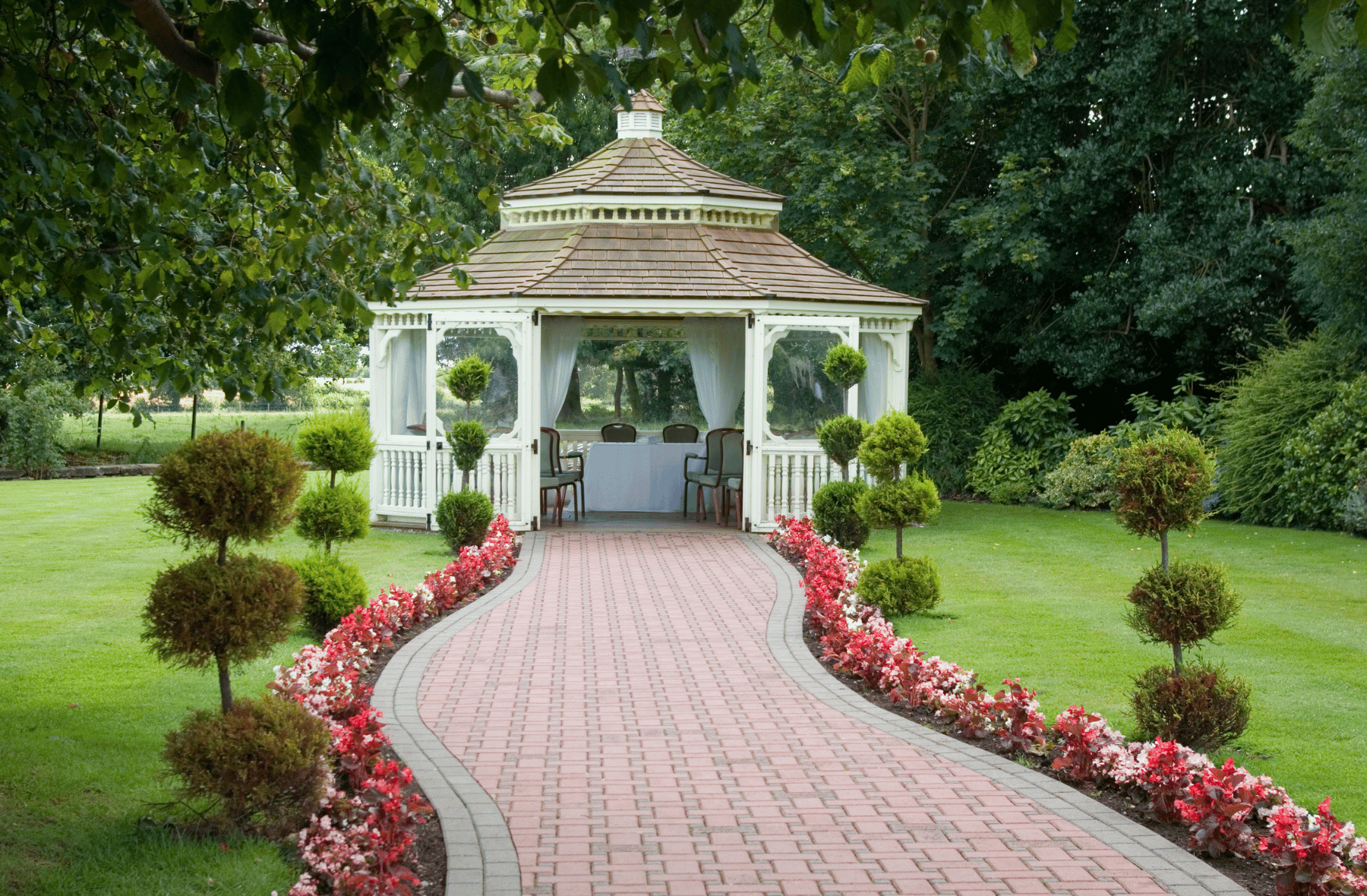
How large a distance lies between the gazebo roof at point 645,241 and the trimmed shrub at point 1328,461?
18.2ft

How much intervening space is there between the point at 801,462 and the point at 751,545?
71.5 inches

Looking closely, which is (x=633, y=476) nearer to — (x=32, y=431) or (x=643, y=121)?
(x=643, y=121)

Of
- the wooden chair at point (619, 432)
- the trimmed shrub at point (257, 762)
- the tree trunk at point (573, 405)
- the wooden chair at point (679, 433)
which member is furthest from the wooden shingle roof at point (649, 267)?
the trimmed shrub at point (257, 762)

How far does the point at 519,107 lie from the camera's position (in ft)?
25.1

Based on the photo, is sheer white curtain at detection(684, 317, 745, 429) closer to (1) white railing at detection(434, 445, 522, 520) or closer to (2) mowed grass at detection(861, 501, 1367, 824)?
(2) mowed grass at detection(861, 501, 1367, 824)

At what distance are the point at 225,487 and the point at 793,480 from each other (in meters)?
12.6

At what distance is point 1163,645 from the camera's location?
33.2 feet

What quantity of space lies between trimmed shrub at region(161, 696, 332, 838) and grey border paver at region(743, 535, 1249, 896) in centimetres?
335

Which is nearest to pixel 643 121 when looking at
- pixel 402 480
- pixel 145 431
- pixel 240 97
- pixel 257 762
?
pixel 402 480

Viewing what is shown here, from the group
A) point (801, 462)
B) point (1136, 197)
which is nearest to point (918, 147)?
point (1136, 197)

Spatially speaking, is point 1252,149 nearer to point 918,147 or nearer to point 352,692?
point 918,147

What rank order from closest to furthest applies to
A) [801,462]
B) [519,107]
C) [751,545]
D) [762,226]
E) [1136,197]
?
[519,107]
[751,545]
[801,462]
[762,226]
[1136,197]

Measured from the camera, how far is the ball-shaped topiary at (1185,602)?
6.91m

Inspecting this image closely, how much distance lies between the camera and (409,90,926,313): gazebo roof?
17625 millimetres
